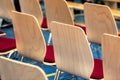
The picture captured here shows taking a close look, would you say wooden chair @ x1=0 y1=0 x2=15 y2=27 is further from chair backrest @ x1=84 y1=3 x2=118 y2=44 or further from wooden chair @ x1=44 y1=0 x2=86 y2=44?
chair backrest @ x1=84 y1=3 x2=118 y2=44

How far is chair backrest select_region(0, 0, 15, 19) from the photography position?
144 inches

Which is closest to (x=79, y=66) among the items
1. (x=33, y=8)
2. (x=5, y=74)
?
(x=5, y=74)

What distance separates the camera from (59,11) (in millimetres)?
3316

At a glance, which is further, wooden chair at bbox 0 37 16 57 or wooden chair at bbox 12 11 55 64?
wooden chair at bbox 0 37 16 57

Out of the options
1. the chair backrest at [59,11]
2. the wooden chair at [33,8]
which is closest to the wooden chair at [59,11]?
the chair backrest at [59,11]

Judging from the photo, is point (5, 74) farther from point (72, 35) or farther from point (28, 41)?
point (28, 41)

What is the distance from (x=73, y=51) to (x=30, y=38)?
0.55 m

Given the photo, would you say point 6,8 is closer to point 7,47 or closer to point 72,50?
point 7,47

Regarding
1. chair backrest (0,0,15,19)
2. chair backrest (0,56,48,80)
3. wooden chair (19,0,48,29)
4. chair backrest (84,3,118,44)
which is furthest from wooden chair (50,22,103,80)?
chair backrest (0,0,15,19)

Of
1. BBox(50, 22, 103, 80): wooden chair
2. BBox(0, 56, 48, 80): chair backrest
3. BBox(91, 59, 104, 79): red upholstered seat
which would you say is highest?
BBox(0, 56, 48, 80): chair backrest

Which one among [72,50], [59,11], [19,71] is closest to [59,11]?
[59,11]

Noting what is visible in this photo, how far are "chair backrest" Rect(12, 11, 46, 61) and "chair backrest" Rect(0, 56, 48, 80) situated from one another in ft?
3.29

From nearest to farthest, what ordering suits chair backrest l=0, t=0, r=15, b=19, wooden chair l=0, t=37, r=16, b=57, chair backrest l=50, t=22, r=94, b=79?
1. chair backrest l=50, t=22, r=94, b=79
2. wooden chair l=0, t=37, r=16, b=57
3. chair backrest l=0, t=0, r=15, b=19

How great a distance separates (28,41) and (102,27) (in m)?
0.77
